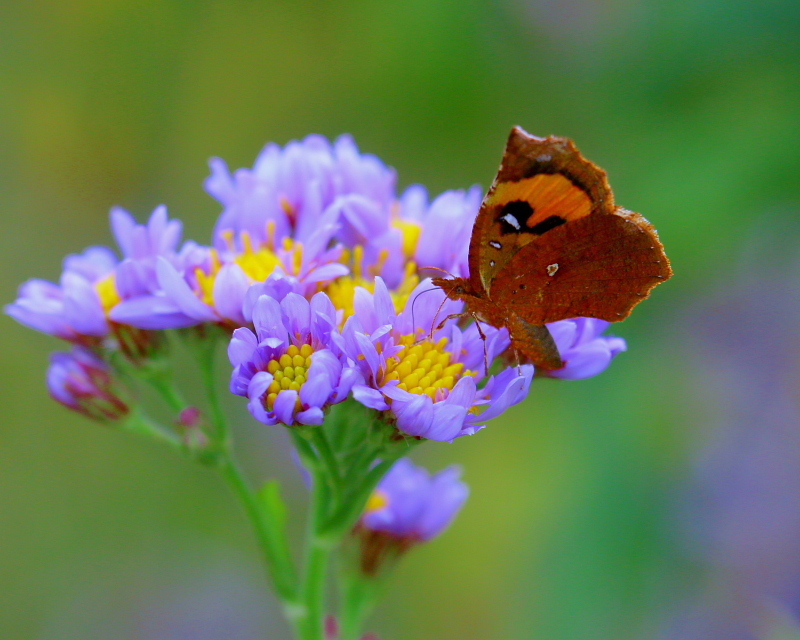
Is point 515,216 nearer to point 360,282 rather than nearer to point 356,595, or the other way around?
point 360,282

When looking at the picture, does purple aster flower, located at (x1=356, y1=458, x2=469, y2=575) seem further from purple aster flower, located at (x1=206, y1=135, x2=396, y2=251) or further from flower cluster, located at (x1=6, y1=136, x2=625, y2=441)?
purple aster flower, located at (x1=206, y1=135, x2=396, y2=251)

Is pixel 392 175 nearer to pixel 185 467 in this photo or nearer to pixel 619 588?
pixel 619 588

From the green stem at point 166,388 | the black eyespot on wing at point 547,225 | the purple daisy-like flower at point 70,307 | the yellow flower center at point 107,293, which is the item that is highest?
the black eyespot on wing at point 547,225

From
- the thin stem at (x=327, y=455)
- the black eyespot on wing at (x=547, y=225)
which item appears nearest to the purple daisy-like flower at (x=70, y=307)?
the thin stem at (x=327, y=455)

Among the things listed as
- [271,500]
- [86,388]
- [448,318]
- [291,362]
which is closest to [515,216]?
[448,318]

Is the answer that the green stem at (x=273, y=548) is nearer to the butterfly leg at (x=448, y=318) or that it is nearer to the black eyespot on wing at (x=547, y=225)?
the butterfly leg at (x=448, y=318)

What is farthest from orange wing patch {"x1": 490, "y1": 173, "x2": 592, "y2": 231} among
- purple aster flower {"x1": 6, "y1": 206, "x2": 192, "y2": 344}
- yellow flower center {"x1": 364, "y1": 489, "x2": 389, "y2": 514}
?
yellow flower center {"x1": 364, "y1": 489, "x2": 389, "y2": 514}
